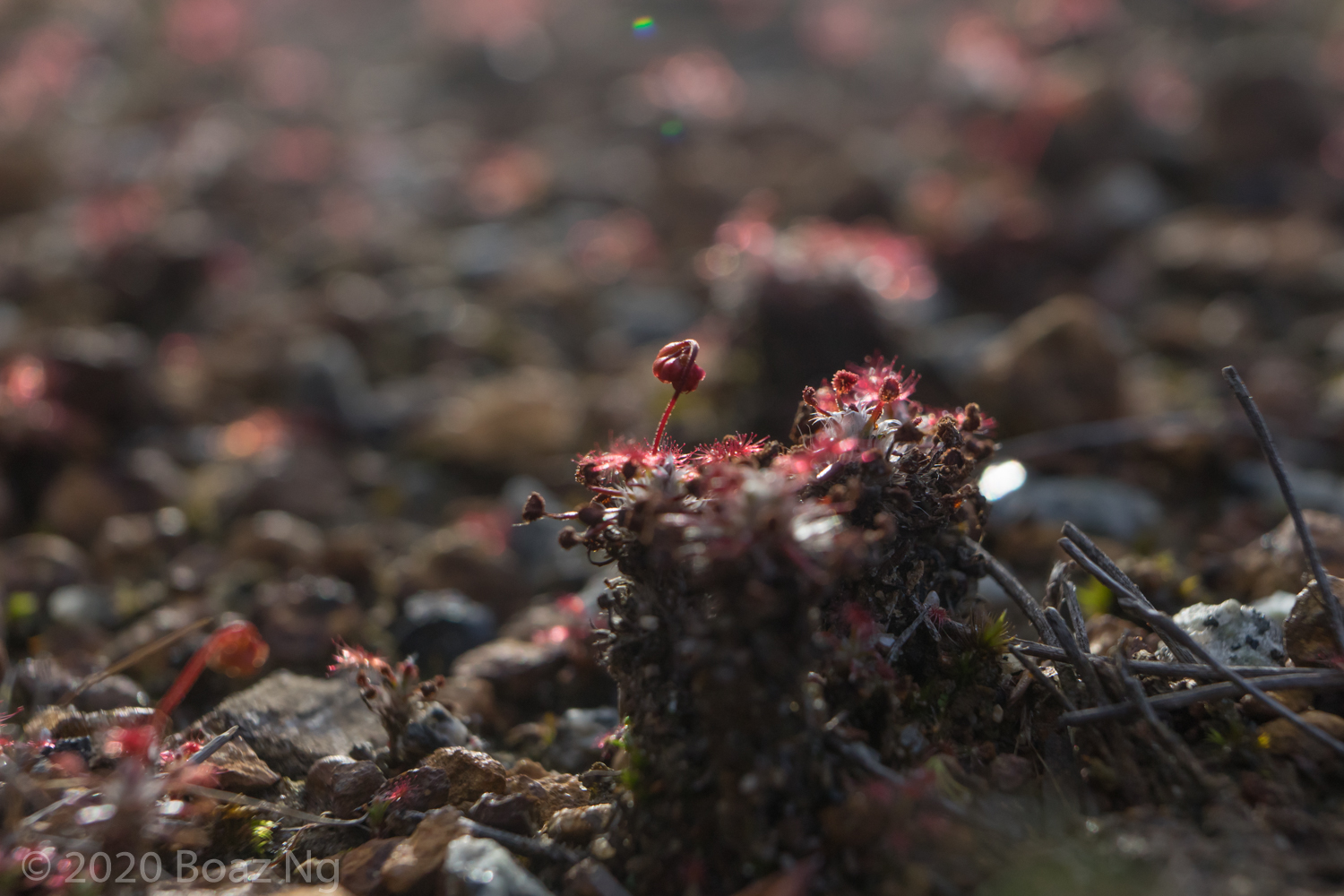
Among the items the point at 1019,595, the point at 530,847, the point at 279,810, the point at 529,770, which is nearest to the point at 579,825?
the point at 530,847

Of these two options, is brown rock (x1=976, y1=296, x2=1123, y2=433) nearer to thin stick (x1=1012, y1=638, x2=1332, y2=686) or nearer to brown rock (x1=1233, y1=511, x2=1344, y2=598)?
brown rock (x1=1233, y1=511, x2=1344, y2=598)

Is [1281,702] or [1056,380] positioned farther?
[1056,380]

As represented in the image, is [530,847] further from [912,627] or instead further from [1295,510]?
[1295,510]

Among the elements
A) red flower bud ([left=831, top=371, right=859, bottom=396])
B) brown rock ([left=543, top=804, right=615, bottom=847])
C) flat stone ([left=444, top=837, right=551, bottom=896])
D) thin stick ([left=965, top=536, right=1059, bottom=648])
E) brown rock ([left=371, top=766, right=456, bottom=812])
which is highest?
red flower bud ([left=831, top=371, right=859, bottom=396])

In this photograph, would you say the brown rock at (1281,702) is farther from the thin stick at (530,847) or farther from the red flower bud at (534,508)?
the red flower bud at (534,508)

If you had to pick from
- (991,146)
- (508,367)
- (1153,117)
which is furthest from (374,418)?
(1153,117)

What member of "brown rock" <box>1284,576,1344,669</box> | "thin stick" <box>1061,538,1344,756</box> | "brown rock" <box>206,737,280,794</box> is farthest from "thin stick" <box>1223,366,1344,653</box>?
"brown rock" <box>206,737,280,794</box>

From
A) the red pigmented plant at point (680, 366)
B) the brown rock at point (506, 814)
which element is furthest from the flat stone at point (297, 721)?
the red pigmented plant at point (680, 366)
